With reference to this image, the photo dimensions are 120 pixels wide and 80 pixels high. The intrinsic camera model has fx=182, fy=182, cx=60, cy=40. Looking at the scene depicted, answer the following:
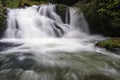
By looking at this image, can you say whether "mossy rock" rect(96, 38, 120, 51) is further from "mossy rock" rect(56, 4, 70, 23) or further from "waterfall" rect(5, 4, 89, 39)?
"mossy rock" rect(56, 4, 70, 23)

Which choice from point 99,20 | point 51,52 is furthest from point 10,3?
point 51,52

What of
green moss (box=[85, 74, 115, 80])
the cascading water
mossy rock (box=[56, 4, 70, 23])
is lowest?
green moss (box=[85, 74, 115, 80])

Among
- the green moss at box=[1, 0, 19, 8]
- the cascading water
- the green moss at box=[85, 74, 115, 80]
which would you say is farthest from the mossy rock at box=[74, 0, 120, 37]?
the green moss at box=[1, 0, 19, 8]

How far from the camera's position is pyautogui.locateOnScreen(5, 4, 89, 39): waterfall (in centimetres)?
1027

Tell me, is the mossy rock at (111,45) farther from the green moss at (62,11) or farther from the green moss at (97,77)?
the green moss at (62,11)

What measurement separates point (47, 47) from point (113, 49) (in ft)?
8.96

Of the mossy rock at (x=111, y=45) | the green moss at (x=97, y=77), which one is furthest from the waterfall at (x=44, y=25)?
the green moss at (x=97, y=77)

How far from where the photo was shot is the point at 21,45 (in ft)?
27.1

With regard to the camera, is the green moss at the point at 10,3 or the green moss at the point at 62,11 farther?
the green moss at the point at 10,3

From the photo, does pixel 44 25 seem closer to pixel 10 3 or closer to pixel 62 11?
pixel 62 11

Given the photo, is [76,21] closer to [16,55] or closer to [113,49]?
[113,49]

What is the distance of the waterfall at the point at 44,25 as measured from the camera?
1027 centimetres

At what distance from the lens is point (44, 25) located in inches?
422

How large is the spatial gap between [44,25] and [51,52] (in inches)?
159
